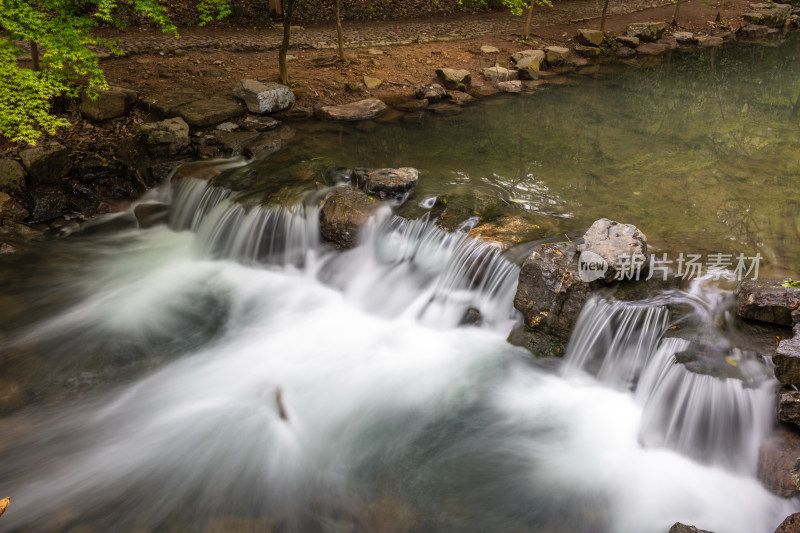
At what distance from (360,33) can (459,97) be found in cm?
466

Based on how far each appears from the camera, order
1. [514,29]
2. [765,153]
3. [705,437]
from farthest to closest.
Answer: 1. [514,29]
2. [765,153]
3. [705,437]

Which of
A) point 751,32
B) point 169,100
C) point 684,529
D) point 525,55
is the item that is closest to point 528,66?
point 525,55

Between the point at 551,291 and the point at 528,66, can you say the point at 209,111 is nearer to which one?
the point at 551,291

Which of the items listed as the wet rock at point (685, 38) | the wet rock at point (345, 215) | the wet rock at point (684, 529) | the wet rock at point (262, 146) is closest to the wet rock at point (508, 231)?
the wet rock at point (345, 215)

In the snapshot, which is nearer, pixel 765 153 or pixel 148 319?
pixel 148 319

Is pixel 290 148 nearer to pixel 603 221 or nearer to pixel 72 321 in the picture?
pixel 72 321

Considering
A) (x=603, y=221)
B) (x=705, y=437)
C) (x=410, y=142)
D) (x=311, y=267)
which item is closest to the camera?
(x=705, y=437)

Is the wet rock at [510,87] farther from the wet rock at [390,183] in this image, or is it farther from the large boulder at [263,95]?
the wet rock at [390,183]

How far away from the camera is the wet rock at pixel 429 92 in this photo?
1216cm

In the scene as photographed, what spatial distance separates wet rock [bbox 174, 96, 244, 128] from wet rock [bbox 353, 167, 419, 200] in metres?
3.90

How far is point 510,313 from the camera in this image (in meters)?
6.24

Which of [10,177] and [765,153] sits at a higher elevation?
[765,153]

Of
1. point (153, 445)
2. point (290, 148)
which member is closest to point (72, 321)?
point (153, 445)

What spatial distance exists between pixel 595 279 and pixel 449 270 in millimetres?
1929
